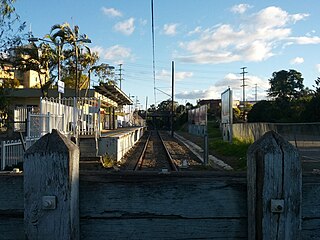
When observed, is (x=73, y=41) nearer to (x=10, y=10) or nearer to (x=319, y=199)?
(x=10, y=10)

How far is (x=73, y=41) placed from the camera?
32500 millimetres

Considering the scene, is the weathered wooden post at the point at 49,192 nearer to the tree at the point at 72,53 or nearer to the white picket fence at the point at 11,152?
the white picket fence at the point at 11,152

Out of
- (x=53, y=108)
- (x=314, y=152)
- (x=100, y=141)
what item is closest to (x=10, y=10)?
(x=53, y=108)

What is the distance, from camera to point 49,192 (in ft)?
7.18

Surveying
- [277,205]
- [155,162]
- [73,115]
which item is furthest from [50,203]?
[155,162]

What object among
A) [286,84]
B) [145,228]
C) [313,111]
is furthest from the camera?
[286,84]

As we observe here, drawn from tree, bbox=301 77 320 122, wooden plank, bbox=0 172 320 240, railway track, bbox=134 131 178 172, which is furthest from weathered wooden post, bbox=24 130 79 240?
tree, bbox=301 77 320 122

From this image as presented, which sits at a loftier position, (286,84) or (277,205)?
(286,84)

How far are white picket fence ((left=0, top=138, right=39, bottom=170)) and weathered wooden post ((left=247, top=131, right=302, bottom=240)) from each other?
42.0 ft

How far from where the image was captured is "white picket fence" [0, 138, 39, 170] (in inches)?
545

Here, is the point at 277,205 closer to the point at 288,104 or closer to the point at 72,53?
the point at 72,53


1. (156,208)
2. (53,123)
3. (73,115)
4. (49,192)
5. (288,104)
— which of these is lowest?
(156,208)

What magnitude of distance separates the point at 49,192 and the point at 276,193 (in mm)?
1183

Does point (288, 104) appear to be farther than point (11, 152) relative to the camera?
Yes
